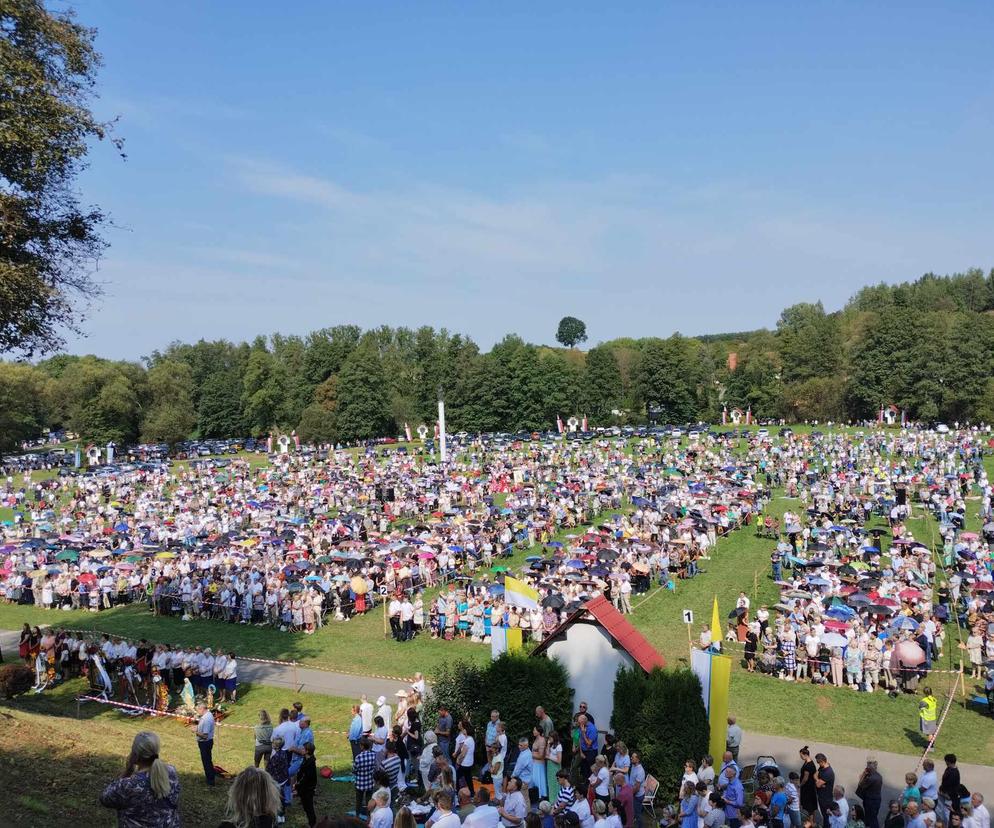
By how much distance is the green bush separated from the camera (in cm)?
1271

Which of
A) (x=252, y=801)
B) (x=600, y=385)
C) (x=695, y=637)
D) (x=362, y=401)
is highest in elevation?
(x=600, y=385)

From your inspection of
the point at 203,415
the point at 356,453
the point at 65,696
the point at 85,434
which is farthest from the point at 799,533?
the point at 203,415

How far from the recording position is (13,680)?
56.9 feet

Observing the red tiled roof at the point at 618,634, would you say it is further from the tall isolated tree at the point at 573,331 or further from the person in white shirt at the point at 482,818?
the tall isolated tree at the point at 573,331

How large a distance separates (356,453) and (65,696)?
183 feet

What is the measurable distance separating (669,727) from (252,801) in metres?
7.98

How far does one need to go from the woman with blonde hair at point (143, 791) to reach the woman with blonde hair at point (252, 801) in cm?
48

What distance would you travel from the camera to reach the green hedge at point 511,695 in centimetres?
1392

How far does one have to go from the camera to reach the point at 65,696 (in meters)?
19.4

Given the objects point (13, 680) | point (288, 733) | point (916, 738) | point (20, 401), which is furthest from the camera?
point (20, 401)

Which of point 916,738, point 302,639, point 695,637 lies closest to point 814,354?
point 695,637

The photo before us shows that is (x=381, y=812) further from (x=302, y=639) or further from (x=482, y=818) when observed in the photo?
(x=302, y=639)

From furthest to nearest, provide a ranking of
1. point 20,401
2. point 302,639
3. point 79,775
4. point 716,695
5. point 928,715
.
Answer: point 20,401, point 302,639, point 928,715, point 716,695, point 79,775

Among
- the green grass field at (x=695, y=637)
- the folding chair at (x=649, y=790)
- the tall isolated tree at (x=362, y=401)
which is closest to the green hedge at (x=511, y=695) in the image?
the folding chair at (x=649, y=790)
